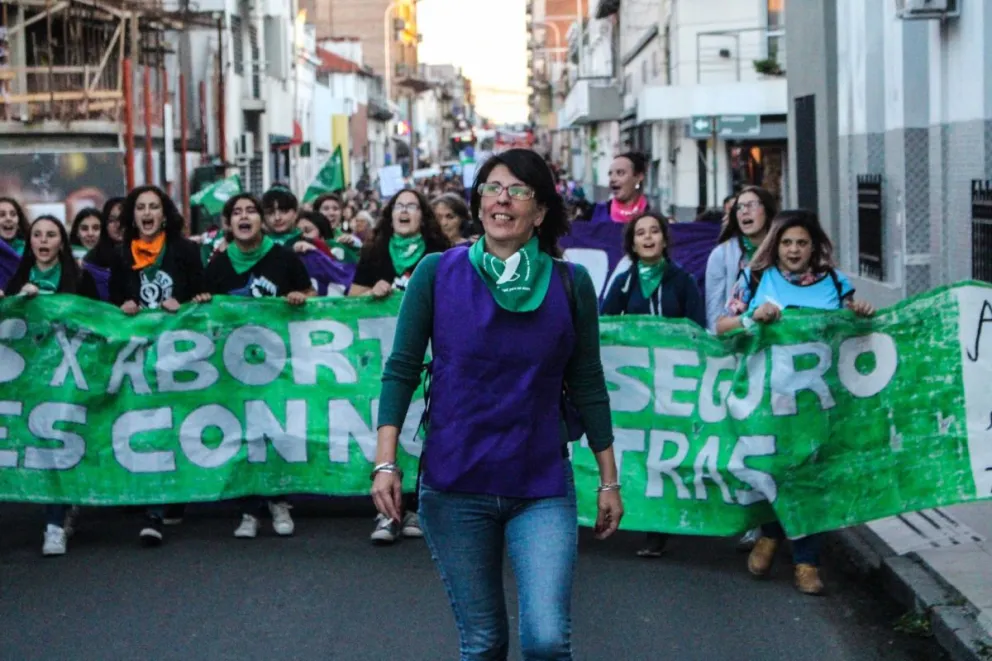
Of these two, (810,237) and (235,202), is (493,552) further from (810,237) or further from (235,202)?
(235,202)

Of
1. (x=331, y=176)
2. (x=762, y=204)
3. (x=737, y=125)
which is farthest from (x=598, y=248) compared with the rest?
(x=737, y=125)

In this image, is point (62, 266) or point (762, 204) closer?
point (62, 266)

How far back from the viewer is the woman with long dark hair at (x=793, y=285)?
815cm

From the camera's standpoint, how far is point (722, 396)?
8562mm

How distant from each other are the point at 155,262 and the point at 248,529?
1.59 m

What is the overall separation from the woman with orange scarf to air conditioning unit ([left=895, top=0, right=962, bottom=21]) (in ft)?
21.4

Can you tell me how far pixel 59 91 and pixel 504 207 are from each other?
32.4 m

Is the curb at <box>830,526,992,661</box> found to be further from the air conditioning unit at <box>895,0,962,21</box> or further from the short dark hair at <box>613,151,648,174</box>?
the air conditioning unit at <box>895,0,962,21</box>

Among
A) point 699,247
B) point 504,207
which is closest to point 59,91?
point 699,247

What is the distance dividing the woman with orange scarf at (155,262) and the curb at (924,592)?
3.79 metres

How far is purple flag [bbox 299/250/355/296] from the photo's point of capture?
12.7 meters

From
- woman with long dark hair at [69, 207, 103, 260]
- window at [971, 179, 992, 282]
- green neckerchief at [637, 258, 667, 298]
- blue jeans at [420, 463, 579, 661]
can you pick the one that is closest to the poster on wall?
woman with long dark hair at [69, 207, 103, 260]

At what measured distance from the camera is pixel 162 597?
313 inches

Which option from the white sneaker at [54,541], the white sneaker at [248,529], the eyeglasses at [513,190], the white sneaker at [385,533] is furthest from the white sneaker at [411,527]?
the eyeglasses at [513,190]
